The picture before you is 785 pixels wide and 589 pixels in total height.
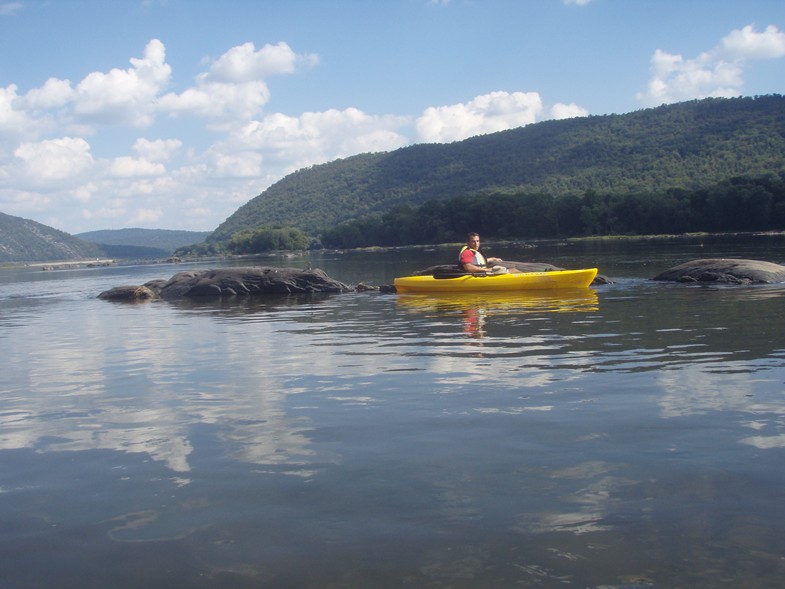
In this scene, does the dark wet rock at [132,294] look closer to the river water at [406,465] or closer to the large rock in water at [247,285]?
the large rock in water at [247,285]

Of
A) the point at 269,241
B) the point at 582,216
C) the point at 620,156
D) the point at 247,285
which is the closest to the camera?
the point at 247,285

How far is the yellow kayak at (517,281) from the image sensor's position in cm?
2300

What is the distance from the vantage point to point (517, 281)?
915 inches

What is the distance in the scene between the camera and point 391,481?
18.5 feet

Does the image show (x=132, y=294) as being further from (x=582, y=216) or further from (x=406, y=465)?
(x=582, y=216)

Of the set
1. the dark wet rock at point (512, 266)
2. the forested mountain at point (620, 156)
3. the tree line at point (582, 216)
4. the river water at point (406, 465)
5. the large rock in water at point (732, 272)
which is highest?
the forested mountain at point (620, 156)

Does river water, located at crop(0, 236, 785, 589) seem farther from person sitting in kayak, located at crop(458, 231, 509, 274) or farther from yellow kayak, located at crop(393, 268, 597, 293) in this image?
person sitting in kayak, located at crop(458, 231, 509, 274)

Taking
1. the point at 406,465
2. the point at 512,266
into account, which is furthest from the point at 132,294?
the point at 406,465

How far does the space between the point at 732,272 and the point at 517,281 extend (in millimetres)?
6404

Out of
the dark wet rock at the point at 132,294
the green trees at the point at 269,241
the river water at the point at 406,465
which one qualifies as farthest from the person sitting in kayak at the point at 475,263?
the green trees at the point at 269,241

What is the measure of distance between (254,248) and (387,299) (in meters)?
137

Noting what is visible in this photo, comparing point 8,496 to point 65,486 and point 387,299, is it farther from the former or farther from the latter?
point 387,299

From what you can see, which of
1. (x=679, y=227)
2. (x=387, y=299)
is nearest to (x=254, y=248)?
(x=679, y=227)

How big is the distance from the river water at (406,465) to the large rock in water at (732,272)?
1012 cm
